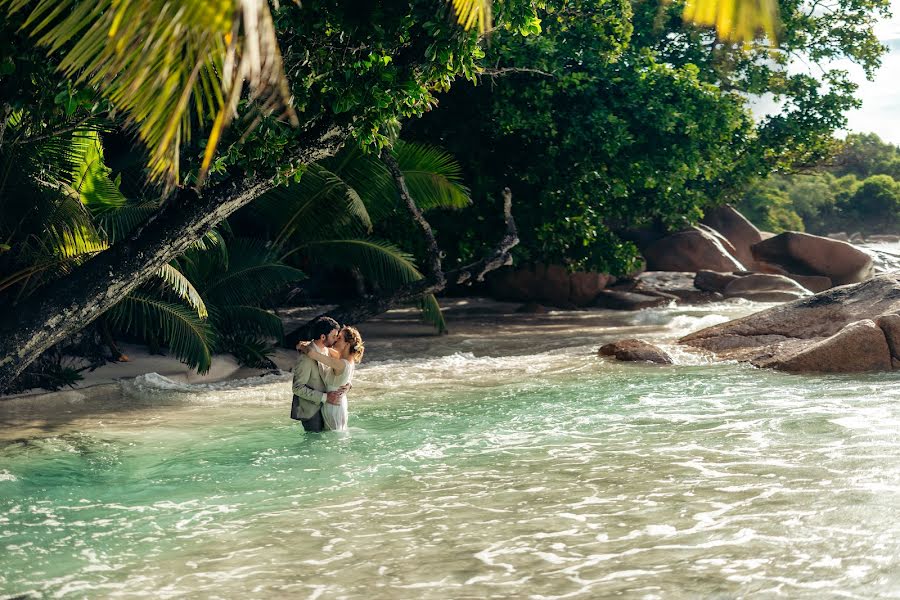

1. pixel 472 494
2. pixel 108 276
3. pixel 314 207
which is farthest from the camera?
pixel 314 207

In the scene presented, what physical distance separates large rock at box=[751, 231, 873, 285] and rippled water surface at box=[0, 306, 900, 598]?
61.9ft

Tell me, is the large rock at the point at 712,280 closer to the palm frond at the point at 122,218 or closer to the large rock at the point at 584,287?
the large rock at the point at 584,287

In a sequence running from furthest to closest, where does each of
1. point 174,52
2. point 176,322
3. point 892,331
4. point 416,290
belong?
point 416,290, point 892,331, point 176,322, point 174,52

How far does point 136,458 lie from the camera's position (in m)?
8.77

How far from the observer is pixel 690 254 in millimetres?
30516

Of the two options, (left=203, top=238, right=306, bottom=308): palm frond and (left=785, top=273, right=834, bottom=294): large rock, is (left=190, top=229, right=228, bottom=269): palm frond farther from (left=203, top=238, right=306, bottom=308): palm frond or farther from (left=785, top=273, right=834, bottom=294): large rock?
(left=785, top=273, right=834, bottom=294): large rock

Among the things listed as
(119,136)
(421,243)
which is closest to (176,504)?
(119,136)

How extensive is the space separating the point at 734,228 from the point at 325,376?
28413mm

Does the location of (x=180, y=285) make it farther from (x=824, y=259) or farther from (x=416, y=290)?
(x=824, y=259)

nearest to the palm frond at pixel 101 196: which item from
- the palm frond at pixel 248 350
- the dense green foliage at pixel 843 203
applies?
the palm frond at pixel 248 350

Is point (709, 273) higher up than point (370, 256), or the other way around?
point (370, 256)

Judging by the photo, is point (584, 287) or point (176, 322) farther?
point (584, 287)

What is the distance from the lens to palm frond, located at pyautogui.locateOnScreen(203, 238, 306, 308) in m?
14.6

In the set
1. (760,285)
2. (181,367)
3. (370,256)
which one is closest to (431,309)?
(370,256)
